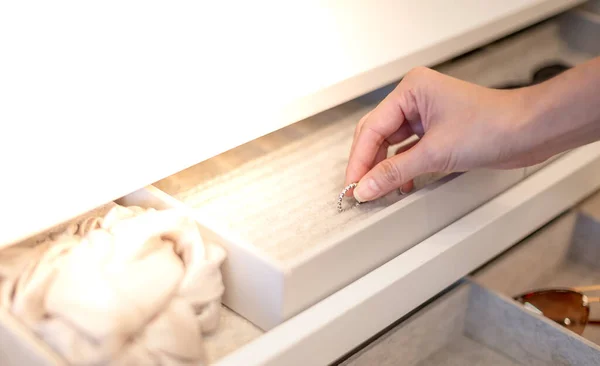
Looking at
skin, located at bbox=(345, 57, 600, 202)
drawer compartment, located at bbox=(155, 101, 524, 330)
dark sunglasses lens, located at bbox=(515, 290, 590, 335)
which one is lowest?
dark sunglasses lens, located at bbox=(515, 290, 590, 335)

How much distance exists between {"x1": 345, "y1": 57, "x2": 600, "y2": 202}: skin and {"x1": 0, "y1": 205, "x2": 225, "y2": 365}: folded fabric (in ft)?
0.72

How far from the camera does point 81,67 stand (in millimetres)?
686

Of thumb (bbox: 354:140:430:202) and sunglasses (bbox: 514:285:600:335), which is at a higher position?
thumb (bbox: 354:140:430:202)

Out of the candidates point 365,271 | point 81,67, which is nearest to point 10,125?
point 81,67

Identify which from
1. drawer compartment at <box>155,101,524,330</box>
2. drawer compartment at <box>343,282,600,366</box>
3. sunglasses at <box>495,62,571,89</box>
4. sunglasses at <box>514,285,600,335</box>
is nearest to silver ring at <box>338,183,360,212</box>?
drawer compartment at <box>155,101,524,330</box>

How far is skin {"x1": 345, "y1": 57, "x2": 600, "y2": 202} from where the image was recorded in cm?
76

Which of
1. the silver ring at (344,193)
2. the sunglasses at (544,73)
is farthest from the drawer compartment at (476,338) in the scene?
the sunglasses at (544,73)

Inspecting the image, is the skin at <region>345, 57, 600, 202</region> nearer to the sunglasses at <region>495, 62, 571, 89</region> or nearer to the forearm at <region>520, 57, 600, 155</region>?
the forearm at <region>520, 57, 600, 155</region>

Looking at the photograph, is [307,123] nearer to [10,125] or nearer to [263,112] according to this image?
[263,112]

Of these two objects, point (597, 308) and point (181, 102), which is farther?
point (597, 308)

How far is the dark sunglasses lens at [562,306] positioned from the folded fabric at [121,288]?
455 mm

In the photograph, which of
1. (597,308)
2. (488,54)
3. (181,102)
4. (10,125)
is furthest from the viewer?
(488,54)

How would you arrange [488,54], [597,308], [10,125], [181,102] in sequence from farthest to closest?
[488,54] → [597,308] → [181,102] → [10,125]

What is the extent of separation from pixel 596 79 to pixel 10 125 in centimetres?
58
